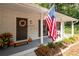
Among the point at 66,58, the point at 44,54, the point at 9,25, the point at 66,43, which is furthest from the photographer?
the point at 66,43

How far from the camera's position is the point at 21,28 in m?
11.3

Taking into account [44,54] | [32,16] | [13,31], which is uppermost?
[32,16]

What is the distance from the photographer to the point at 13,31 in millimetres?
10578

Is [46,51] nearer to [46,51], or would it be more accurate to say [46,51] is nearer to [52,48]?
[46,51]

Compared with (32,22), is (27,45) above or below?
below

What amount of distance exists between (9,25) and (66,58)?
397cm

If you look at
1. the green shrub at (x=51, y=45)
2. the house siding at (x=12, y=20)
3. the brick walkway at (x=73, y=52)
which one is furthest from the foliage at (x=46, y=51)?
the house siding at (x=12, y=20)

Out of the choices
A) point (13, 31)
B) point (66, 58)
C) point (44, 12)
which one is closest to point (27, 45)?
point (13, 31)

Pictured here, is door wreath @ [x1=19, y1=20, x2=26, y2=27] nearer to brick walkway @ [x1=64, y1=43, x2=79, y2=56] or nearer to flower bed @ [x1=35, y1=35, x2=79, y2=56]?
flower bed @ [x1=35, y1=35, x2=79, y2=56]

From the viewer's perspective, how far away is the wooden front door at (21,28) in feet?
35.8

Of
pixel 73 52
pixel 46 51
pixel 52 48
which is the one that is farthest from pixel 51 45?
pixel 73 52

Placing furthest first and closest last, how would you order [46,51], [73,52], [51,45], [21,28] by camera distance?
1. [21,28]
2. [51,45]
3. [73,52]
4. [46,51]

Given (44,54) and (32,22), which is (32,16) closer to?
(32,22)

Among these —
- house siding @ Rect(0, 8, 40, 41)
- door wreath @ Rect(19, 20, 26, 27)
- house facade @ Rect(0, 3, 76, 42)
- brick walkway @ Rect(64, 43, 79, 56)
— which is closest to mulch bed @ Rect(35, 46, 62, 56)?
brick walkway @ Rect(64, 43, 79, 56)
